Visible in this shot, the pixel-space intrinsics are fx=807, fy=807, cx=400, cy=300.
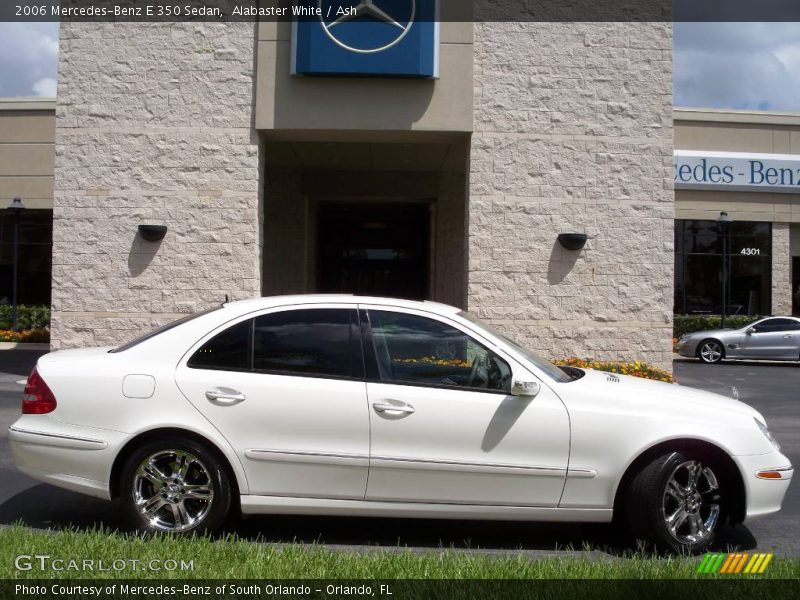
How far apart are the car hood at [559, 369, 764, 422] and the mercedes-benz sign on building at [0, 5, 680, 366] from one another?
774 cm

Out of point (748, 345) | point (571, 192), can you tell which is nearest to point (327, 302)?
point (571, 192)

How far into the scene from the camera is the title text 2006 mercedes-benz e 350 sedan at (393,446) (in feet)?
16.3

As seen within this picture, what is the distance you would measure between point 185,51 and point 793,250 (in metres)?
22.1

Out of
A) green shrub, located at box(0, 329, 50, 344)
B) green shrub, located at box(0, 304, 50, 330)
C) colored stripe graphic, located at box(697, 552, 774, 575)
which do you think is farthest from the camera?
green shrub, located at box(0, 304, 50, 330)

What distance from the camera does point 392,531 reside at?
555 cm

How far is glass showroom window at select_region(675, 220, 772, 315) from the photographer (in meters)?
27.0

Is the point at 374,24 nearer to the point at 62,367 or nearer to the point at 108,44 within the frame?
the point at 108,44

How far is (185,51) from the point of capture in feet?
42.7

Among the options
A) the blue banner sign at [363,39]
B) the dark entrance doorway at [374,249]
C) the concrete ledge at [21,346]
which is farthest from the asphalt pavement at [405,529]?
the concrete ledge at [21,346]

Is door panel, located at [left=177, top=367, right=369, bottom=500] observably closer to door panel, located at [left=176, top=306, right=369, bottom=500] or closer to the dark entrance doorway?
door panel, located at [left=176, top=306, right=369, bottom=500]

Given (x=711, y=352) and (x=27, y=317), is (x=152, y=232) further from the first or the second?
(x=711, y=352)

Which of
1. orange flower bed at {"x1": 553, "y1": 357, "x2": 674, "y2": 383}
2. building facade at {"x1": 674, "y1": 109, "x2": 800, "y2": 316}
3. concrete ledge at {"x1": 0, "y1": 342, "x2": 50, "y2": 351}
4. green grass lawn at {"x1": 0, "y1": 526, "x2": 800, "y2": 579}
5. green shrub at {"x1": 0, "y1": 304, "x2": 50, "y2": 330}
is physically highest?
building facade at {"x1": 674, "y1": 109, "x2": 800, "y2": 316}

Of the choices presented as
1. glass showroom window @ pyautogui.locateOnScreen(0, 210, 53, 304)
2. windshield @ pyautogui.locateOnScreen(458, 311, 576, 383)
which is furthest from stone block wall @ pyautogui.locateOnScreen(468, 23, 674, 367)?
glass showroom window @ pyautogui.locateOnScreen(0, 210, 53, 304)

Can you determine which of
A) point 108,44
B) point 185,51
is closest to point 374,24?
point 185,51
